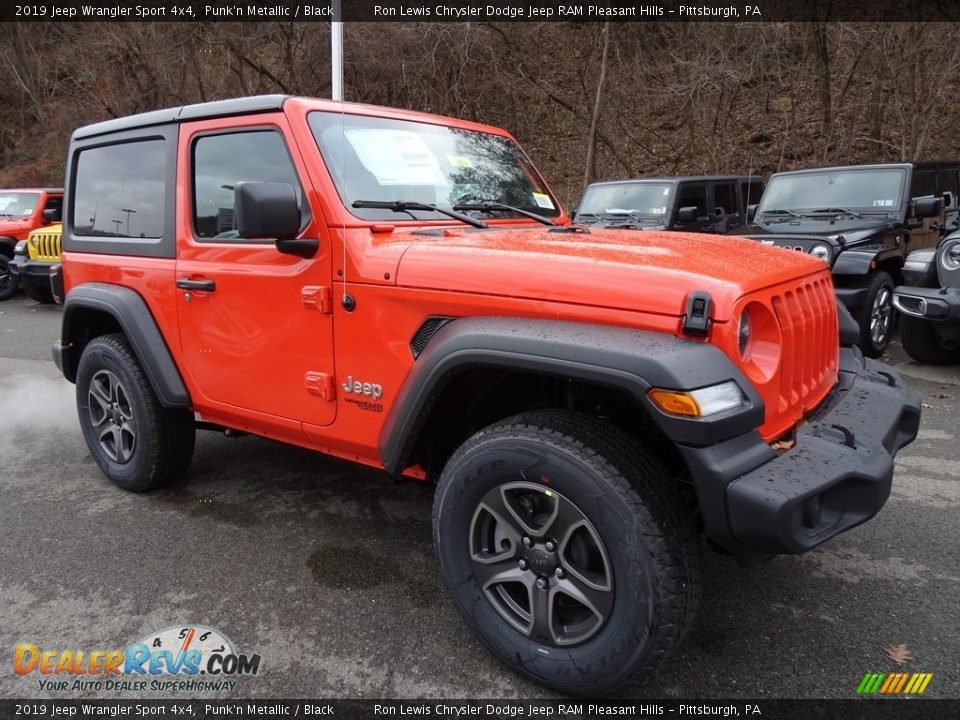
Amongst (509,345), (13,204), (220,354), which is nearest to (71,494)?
(220,354)

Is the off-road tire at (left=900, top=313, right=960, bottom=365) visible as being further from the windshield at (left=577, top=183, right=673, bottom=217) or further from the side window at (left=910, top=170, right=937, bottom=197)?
the windshield at (left=577, top=183, right=673, bottom=217)

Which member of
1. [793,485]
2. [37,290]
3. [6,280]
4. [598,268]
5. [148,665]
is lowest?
[6,280]

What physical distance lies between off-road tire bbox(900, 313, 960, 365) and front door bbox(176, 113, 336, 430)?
19.1ft

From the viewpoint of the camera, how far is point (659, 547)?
206 cm

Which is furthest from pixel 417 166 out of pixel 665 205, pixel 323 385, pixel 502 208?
pixel 665 205

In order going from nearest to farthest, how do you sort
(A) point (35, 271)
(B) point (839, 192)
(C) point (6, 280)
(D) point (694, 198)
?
(B) point (839, 192), (D) point (694, 198), (A) point (35, 271), (C) point (6, 280)

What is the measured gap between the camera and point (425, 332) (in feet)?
8.38

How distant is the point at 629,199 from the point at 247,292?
735cm

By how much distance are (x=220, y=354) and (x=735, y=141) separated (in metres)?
15.9

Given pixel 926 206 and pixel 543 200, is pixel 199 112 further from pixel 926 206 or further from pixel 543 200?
pixel 926 206

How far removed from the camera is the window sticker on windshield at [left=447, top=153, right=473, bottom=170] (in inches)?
132

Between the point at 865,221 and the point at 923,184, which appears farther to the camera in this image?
the point at 923,184

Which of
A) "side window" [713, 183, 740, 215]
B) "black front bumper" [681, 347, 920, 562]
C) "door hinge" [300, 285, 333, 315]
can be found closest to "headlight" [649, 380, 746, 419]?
"black front bumper" [681, 347, 920, 562]

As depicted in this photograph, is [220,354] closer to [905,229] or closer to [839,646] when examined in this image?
[839,646]
